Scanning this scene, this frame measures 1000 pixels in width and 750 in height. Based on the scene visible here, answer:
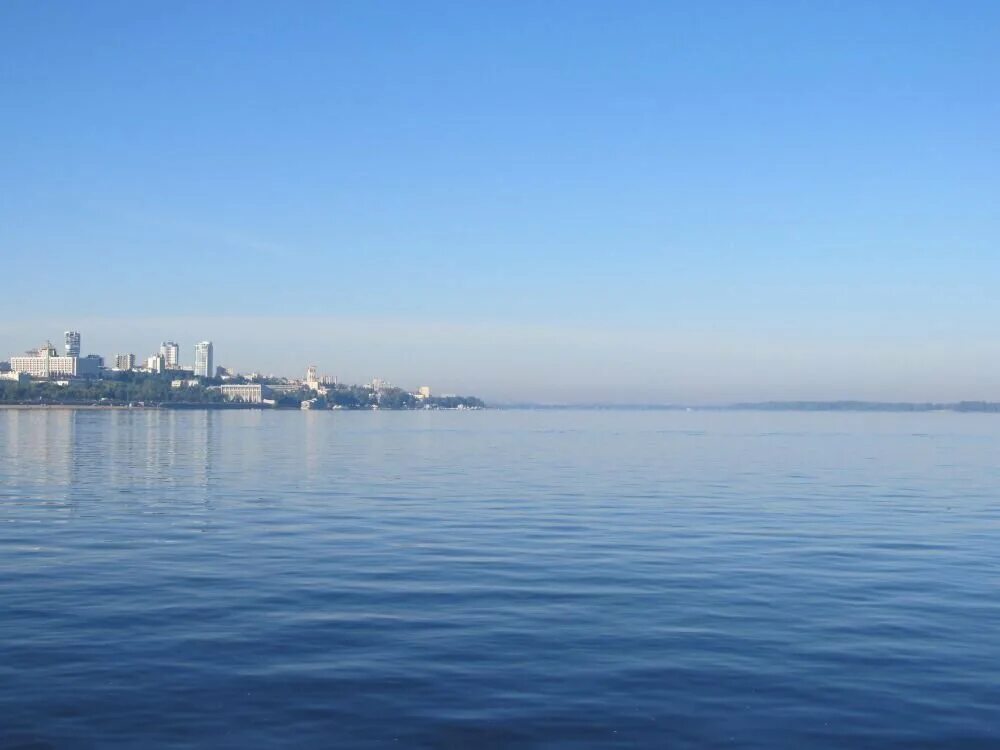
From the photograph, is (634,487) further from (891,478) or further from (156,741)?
(156,741)

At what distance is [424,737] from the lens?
517 inches

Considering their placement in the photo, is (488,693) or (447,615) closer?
(488,693)

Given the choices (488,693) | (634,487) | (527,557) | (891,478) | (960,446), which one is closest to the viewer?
(488,693)

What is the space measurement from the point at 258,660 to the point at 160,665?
57.4 inches

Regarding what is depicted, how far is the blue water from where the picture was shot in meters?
13.7

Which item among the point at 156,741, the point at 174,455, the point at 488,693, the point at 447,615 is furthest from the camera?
the point at 174,455

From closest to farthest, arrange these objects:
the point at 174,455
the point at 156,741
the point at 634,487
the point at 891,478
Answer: the point at 156,741 → the point at 634,487 → the point at 891,478 → the point at 174,455

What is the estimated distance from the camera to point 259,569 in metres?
25.0

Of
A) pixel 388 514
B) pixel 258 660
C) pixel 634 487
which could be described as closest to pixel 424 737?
pixel 258 660

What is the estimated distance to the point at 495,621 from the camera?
19516mm

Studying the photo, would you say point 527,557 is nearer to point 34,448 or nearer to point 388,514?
point 388,514

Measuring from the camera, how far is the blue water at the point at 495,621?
45.0 ft

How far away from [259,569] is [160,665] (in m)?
9.00

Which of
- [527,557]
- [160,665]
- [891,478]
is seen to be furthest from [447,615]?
[891,478]
